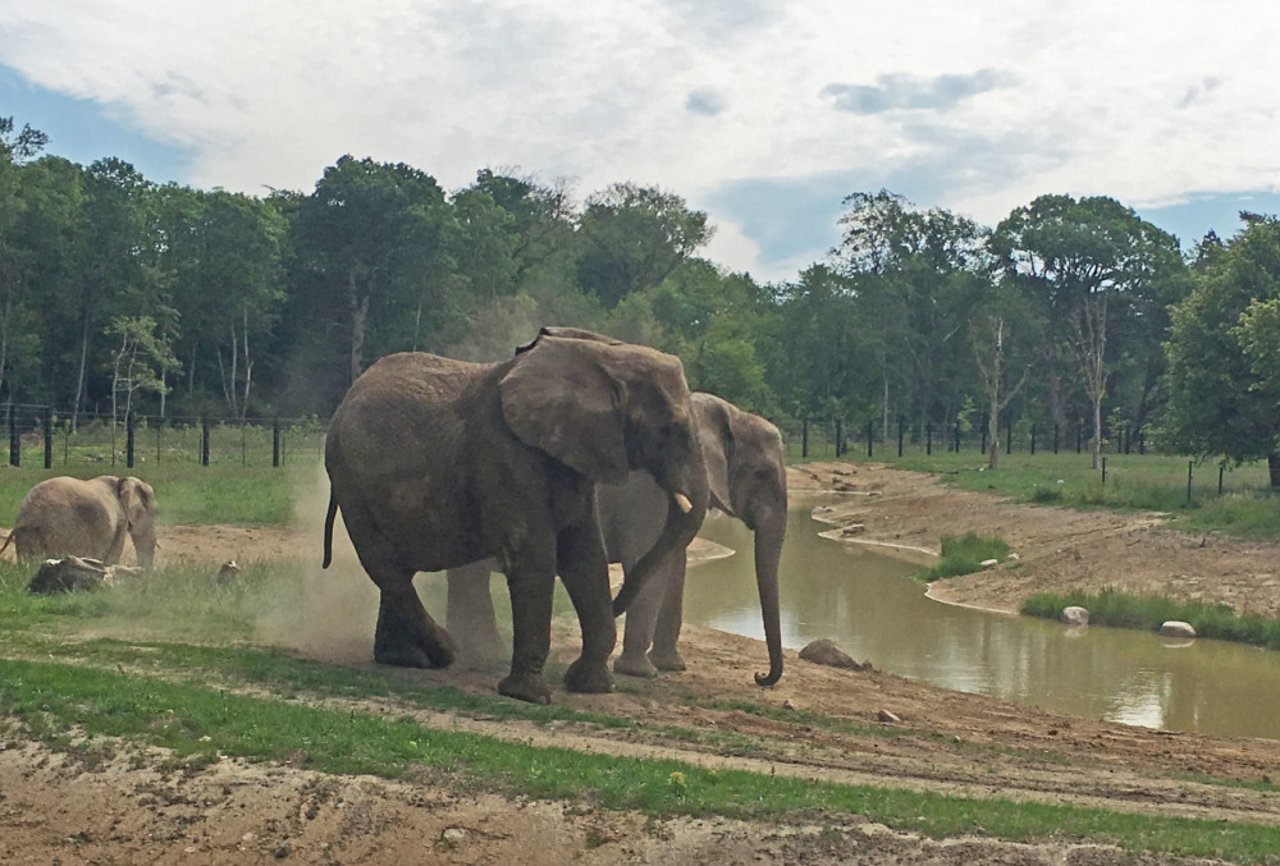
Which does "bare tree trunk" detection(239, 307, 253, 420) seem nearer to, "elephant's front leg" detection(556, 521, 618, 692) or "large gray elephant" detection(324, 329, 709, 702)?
"large gray elephant" detection(324, 329, 709, 702)

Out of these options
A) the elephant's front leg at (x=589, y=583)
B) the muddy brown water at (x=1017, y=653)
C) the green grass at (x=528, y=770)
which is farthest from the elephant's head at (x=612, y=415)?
the muddy brown water at (x=1017, y=653)

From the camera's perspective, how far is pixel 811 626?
25422mm

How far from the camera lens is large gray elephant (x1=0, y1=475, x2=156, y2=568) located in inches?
782

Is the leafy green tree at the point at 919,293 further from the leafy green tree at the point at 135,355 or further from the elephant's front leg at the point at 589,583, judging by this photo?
the elephant's front leg at the point at 589,583

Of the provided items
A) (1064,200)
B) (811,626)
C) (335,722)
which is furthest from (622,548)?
(1064,200)

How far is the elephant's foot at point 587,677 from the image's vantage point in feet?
44.7

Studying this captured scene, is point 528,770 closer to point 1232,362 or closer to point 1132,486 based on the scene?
point 1132,486

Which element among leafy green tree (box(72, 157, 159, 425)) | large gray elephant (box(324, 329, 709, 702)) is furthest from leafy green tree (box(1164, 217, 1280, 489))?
leafy green tree (box(72, 157, 159, 425))

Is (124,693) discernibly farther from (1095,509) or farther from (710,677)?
(1095,509)

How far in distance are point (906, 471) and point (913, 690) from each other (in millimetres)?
43623

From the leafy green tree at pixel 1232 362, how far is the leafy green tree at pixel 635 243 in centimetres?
5094

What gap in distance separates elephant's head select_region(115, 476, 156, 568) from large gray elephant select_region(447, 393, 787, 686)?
743 cm

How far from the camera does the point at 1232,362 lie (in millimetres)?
39344

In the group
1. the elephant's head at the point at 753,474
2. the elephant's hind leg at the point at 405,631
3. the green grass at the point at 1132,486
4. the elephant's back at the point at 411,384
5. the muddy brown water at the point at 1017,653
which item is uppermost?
the elephant's back at the point at 411,384
